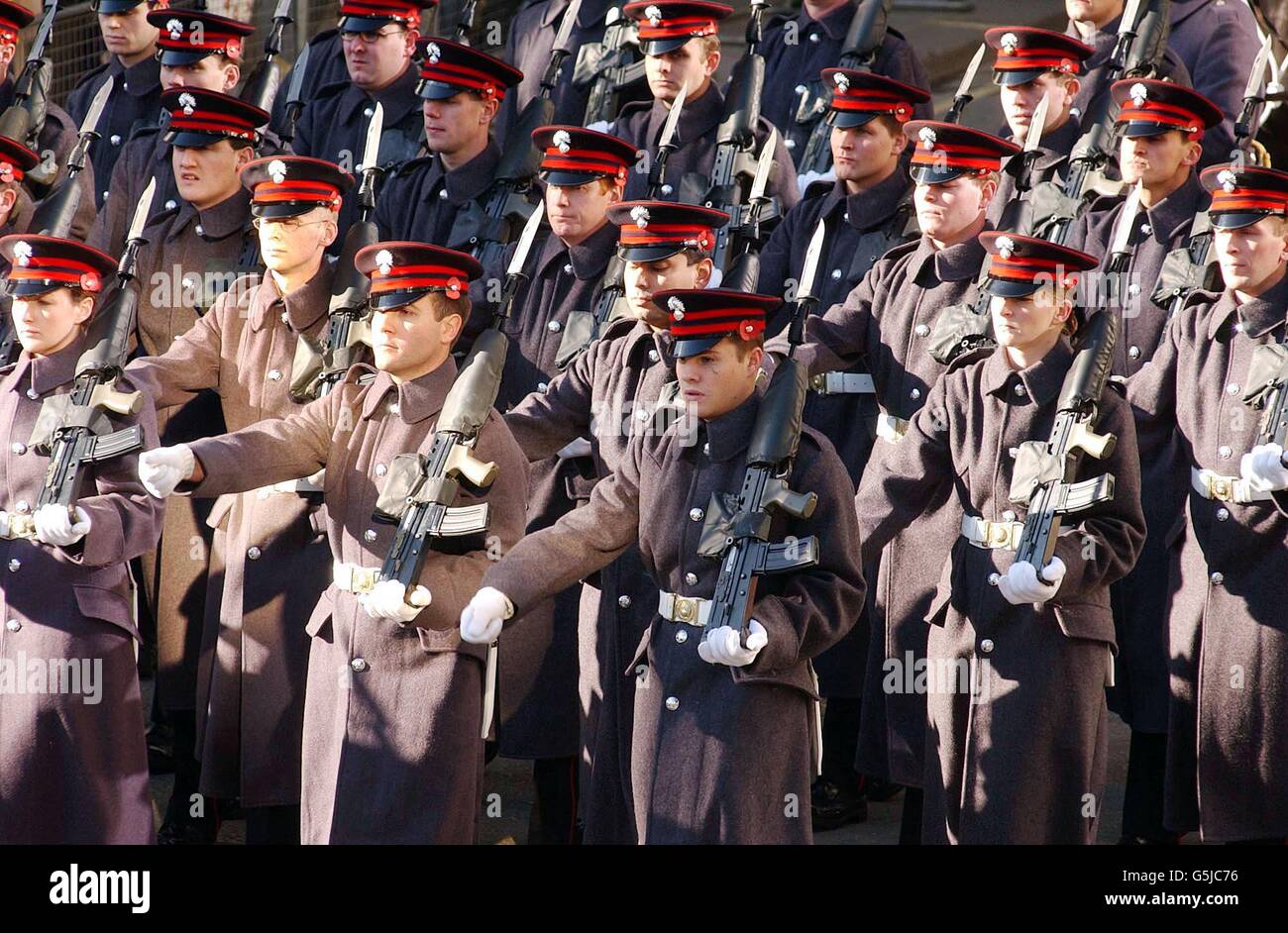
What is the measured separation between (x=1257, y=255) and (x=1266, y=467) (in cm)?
79

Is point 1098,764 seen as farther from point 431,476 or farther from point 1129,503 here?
point 431,476

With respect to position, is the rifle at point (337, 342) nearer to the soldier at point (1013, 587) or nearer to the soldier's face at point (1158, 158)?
the soldier at point (1013, 587)

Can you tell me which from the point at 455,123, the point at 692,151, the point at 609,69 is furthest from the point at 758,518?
the point at 609,69

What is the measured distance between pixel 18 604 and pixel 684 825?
6.99ft

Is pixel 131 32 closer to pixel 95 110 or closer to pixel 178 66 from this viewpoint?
pixel 178 66

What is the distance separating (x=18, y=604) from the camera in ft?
21.9

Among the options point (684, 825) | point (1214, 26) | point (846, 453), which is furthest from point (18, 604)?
point (1214, 26)

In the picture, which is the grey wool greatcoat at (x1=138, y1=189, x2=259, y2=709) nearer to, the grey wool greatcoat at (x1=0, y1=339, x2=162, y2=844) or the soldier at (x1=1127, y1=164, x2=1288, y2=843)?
the grey wool greatcoat at (x1=0, y1=339, x2=162, y2=844)

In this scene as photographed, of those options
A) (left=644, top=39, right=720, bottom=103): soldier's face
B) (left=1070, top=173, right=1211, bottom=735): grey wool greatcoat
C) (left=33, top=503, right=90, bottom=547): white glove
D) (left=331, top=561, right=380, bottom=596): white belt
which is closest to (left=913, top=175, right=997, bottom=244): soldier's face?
(left=1070, top=173, right=1211, bottom=735): grey wool greatcoat

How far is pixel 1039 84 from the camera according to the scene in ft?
27.5

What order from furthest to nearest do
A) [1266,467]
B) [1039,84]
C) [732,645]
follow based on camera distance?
1. [1039,84]
2. [1266,467]
3. [732,645]

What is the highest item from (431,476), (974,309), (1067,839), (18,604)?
(974,309)

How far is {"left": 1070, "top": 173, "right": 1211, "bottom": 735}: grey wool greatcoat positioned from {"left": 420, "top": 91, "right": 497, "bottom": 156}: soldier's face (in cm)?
233
